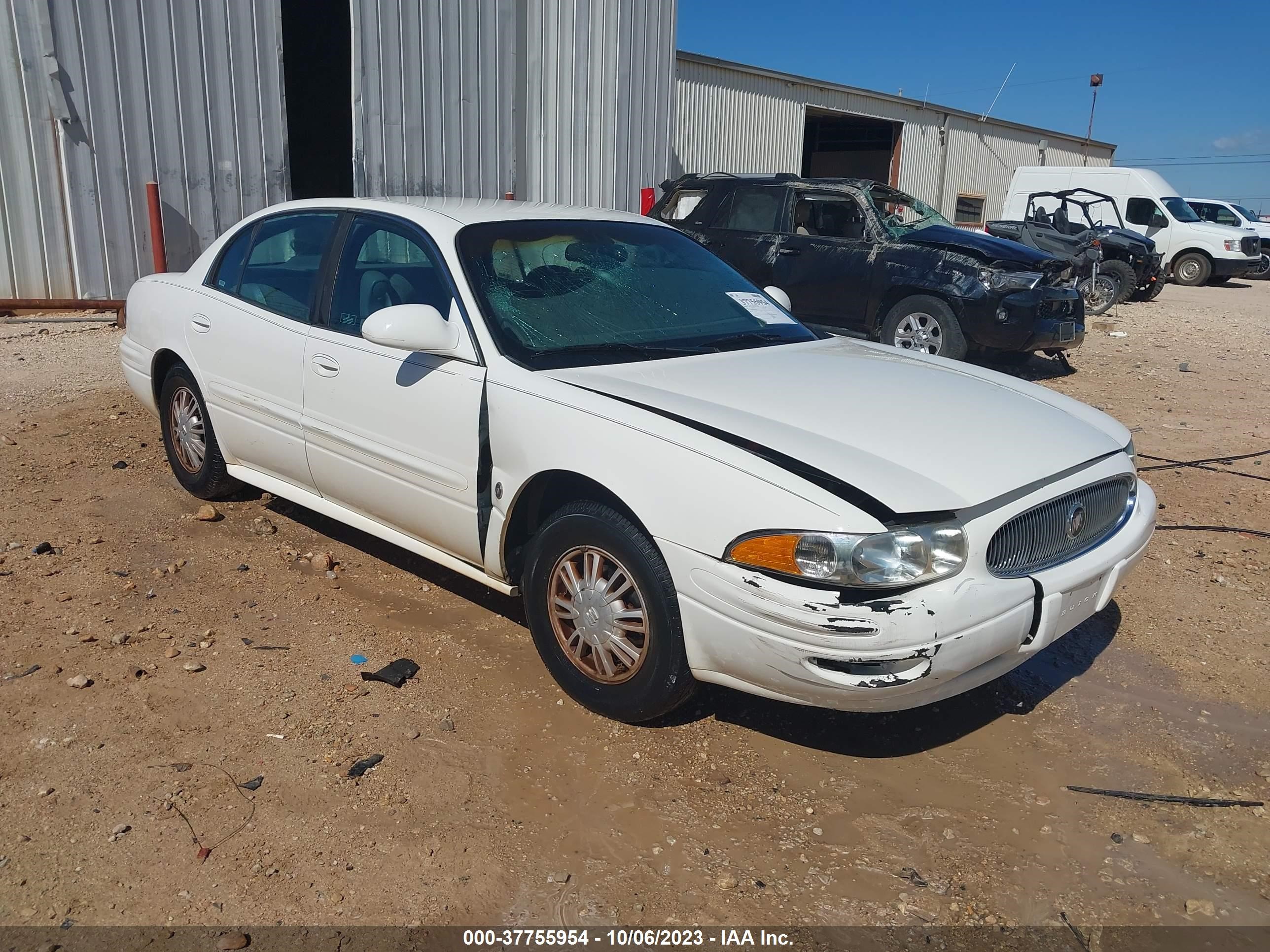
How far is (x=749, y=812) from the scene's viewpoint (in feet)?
9.32

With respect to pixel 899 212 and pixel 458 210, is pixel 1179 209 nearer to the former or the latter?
pixel 899 212

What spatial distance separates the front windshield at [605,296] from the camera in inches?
141

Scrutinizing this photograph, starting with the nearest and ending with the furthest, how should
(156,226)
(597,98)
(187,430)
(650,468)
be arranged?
1. (650,468)
2. (187,430)
3. (156,226)
4. (597,98)

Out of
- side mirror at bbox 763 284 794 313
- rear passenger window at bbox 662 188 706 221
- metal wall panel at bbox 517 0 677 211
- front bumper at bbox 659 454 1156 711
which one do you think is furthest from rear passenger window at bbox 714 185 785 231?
front bumper at bbox 659 454 1156 711

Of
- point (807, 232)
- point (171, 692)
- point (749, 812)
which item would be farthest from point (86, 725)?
point (807, 232)

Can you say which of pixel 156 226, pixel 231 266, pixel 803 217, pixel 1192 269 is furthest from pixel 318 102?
pixel 1192 269

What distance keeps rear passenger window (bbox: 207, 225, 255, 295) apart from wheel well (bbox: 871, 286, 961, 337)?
18.8 ft

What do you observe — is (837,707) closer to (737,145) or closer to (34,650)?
(34,650)

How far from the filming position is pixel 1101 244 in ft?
49.5

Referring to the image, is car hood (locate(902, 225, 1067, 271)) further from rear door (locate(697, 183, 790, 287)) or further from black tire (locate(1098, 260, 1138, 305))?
black tire (locate(1098, 260, 1138, 305))

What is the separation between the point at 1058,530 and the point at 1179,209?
19.7 m

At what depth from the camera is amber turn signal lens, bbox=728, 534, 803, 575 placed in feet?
8.68

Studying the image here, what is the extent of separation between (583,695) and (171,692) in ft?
4.54

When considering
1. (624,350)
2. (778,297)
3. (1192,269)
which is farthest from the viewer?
(1192,269)
